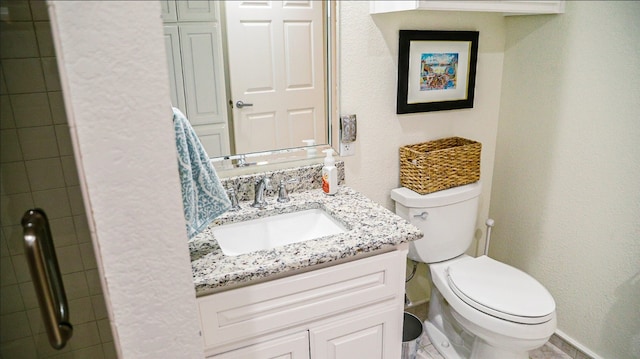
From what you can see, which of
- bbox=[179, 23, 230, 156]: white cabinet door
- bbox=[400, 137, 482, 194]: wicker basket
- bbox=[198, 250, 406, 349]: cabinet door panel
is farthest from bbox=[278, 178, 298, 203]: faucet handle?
bbox=[400, 137, 482, 194]: wicker basket

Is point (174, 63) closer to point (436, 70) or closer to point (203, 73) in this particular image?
point (203, 73)

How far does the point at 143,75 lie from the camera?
2.36 feet

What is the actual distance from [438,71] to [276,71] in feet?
2.30

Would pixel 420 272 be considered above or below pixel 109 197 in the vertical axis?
below

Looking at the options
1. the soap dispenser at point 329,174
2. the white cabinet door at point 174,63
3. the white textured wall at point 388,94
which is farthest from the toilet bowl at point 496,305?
the white cabinet door at point 174,63

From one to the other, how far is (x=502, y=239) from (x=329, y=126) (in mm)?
1097

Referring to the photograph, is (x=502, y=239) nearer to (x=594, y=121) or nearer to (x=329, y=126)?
(x=594, y=121)

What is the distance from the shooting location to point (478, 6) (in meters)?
1.51

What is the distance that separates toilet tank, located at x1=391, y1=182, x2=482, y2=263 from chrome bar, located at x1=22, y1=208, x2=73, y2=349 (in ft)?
4.06

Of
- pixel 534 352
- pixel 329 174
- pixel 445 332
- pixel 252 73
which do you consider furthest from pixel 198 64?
pixel 534 352

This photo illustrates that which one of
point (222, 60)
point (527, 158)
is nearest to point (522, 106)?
point (527, 158)

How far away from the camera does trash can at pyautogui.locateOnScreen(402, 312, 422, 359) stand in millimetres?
1779

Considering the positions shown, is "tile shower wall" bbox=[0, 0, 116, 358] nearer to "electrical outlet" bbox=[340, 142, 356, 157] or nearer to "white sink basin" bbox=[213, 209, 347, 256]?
"white sink basin" bbox=[213, 209, 347, 256]

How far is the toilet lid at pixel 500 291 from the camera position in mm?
1498
